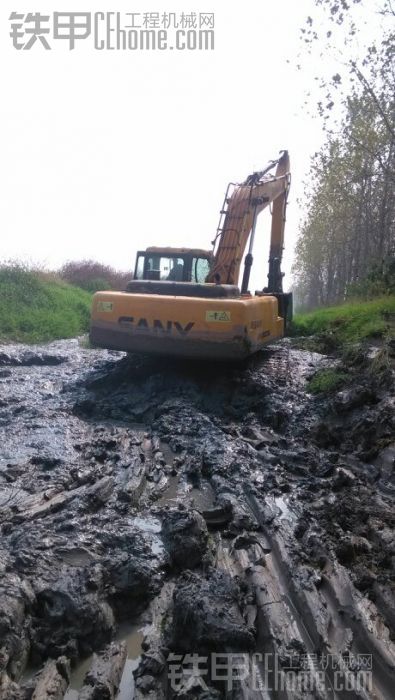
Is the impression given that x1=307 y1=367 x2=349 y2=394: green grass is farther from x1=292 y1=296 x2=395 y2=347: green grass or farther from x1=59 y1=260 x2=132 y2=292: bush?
x1=59 y1=260 x2=132 y2=292: bush

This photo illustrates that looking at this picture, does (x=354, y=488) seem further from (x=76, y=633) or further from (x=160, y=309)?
(x=160, y=309)

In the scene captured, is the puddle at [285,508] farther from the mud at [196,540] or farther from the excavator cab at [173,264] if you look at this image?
the excavator cab at [173,264]

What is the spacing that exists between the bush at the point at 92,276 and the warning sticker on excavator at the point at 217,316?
60.1 feet

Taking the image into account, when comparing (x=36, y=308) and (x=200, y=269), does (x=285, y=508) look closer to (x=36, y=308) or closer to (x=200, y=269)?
(x=200, y=269)

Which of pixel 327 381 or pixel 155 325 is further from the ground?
pixel 155 325

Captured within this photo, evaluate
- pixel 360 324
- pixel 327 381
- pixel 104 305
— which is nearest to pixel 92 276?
pixel 360 324

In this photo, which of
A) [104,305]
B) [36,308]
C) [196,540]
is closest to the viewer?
[196,540]

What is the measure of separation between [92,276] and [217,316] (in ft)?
68.1

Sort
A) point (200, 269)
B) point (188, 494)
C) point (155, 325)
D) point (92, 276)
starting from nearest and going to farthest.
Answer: point (188, 494)
point (155, 325)
point (200, 269)
point (92, 276)

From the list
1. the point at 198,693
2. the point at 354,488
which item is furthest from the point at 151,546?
the point at 354,488

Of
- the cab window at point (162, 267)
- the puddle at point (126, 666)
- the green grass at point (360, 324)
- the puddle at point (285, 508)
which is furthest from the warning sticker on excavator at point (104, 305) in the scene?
the puddle at point (126, 666)

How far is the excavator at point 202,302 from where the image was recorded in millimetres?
7559

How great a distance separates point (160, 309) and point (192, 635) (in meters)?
5.54

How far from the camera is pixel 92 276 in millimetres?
27297
